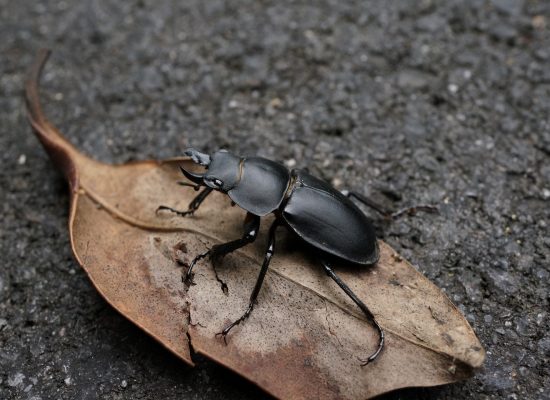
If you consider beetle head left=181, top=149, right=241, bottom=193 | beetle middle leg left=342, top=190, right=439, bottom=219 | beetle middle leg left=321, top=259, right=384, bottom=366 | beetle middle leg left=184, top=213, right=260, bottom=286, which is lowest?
beetle middle leg left=342, top=190, right=439, bottom=219

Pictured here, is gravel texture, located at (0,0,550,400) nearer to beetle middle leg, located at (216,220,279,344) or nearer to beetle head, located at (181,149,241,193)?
beetle middle leg, located at (216,220,279,344)

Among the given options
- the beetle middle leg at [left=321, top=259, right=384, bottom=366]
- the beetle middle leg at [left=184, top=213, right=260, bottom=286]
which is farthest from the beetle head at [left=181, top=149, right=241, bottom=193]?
the beetle middle leg at [left=321, top=259, right=384, bottom=366]

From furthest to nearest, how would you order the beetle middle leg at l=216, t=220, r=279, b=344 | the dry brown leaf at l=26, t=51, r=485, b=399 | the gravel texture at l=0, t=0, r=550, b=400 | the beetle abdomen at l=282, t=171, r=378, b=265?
1. the gravel texture at l=0, t=0, r=550, b=400
2. the beetle abdomen at l=282, t=171, r=378, b=265
3. the beetle middle leg at l=216, t=220, r=279, b=344
4. the dry brown leaf at l=26, t=51, r=485, b=399

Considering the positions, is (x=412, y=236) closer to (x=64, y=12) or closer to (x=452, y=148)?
(x=452, y=148)

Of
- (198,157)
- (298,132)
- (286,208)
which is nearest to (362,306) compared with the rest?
(286,208)

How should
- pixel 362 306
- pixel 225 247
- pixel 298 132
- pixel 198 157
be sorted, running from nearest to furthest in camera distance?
pixel 362 306
pixel 225 247
pixel 198 157
pixel 298 132

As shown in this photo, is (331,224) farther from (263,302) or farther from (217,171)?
(217,171)

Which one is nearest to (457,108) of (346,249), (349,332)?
(346,249)
